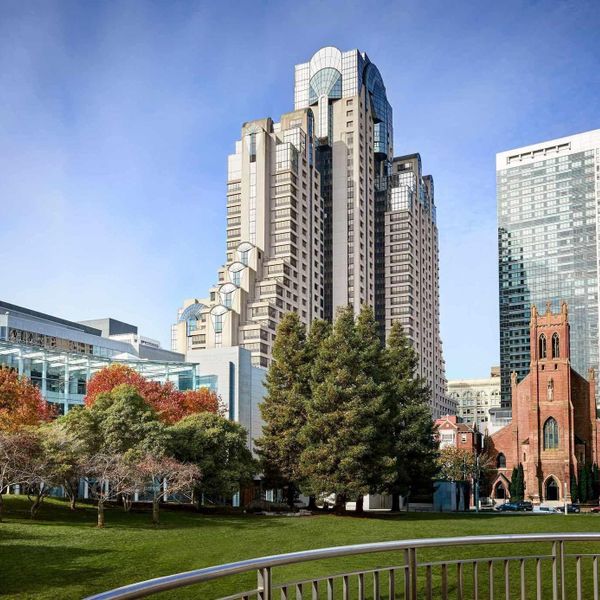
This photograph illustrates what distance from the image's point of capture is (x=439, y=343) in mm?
138875

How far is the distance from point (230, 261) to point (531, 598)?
90.9m

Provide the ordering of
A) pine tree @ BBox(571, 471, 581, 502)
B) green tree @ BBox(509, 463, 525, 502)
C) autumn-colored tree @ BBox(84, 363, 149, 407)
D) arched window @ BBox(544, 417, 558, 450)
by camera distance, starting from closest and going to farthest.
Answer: autumn-colored tree @ BBox(84, 363, 149, 407) → pine tree @ BBox(571, 471, 581, 502) → green tree @ BBox(509, 463, 525, 502) → arched window @ BBox(544, 417, 558, 450)

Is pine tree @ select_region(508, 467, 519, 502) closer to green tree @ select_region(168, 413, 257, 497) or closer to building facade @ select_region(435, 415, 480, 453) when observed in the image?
building facade @ select_region(435, 415, 480, 453)

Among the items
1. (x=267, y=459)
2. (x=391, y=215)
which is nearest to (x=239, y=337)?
(x=391, y=215)

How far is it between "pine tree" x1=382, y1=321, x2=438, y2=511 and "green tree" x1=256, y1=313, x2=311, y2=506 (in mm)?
4831

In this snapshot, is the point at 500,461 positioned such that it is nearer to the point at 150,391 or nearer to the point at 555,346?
the point at 555,346

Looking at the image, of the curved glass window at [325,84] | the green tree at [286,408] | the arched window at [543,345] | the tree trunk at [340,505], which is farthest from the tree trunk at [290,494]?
the curved glass window at [325,84]

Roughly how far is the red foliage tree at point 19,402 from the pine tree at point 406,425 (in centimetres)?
1862

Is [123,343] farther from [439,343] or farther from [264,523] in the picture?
[439,343]

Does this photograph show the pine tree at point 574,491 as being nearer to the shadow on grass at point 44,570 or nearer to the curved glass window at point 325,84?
the shadow on grass at point 44,570

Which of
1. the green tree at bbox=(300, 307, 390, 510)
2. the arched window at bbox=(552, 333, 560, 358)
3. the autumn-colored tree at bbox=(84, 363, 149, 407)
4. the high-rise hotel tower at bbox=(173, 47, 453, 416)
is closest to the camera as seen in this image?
the green tree at bbox=(300, 307, 390, 510)

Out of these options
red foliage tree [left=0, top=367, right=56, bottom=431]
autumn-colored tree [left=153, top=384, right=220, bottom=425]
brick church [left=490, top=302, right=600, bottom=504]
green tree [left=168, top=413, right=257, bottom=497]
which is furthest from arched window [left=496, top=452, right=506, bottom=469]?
red foliage tree [left=0, top=367, right=56, bottom=431]

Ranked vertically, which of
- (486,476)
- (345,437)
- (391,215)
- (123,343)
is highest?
(391,215)

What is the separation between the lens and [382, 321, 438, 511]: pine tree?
Answer: 145 ft
